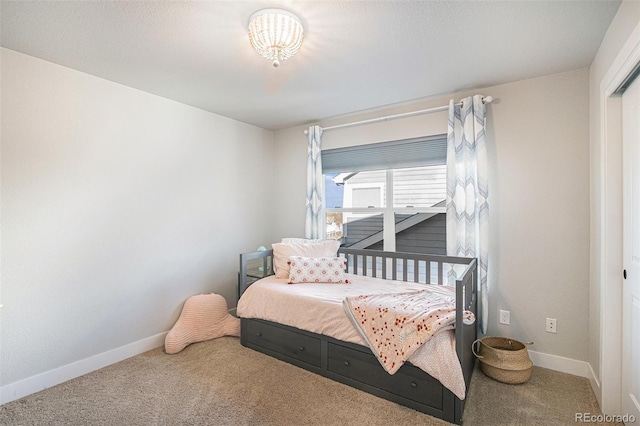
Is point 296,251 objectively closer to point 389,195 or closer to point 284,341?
point 284,341

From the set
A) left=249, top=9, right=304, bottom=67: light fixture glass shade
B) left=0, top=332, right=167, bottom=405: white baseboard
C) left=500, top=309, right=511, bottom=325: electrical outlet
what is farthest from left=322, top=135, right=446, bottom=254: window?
left=0, top=332, right=167, bottom=405: white baseboard

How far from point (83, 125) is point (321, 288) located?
2.28 metres

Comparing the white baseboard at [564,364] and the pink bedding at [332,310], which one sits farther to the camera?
the white baseboard at [564,364]

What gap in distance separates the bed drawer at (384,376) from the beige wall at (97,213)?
1.71 meters

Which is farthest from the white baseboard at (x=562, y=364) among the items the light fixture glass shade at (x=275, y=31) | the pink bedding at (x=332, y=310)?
the light fixture glass shade at (x=275, y=31)

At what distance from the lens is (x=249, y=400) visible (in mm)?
1959

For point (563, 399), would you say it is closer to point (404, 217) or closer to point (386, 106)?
point (404, 217)

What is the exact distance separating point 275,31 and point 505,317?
2.72m

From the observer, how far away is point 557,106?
232cm

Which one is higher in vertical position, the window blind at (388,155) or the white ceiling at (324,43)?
the white ceiling at (324,43)

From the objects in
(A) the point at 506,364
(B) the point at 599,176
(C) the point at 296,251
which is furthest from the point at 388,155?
(A) the point at 506,364

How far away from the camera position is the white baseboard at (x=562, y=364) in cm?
223

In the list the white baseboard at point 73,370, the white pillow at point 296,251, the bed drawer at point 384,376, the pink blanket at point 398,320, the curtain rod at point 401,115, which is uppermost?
the curtain rod at point 401,115

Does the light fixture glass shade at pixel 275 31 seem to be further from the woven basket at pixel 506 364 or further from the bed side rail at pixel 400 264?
the woven basket at pixel 506 364
